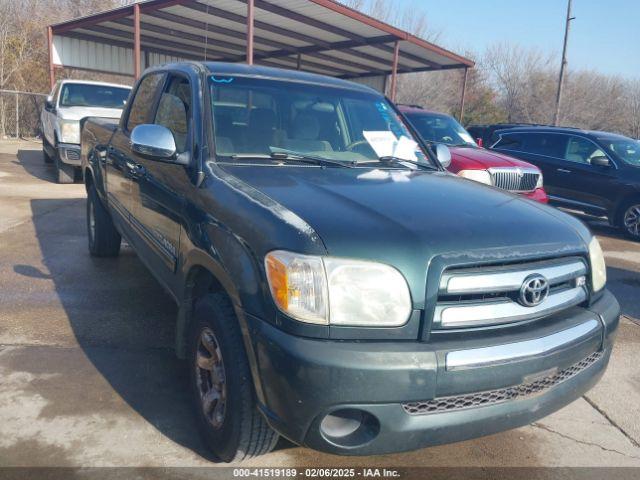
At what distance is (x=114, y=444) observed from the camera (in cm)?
267

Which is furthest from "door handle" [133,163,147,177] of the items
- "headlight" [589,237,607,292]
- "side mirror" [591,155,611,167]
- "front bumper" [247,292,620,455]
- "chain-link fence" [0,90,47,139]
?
"chain-link fence" [0,90,47,139]

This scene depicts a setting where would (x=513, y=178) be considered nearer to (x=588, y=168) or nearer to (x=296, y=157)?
(x=588, y=168)

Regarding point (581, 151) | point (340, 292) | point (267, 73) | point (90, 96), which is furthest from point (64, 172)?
point (340, 292)

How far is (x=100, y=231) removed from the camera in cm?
555

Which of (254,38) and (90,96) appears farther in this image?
(254,38)

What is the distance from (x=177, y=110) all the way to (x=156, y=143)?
0.63 meters

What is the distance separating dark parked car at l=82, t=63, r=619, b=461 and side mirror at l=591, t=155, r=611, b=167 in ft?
23.2

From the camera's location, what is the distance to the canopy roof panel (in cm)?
1349

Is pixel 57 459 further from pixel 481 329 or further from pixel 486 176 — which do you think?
pixel 486 176

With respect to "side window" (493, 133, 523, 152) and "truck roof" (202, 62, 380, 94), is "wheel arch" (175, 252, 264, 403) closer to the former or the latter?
"truck roof" (202, 62, 380, 94)

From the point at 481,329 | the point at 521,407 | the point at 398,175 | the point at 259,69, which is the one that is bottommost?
the point at 521,407

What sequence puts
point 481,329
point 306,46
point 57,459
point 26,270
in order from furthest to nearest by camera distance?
point 306,46 < point 26,270 < point 57,459 < point 481,329

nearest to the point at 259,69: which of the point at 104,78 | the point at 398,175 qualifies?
the point at 398,175

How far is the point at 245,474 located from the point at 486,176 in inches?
230
